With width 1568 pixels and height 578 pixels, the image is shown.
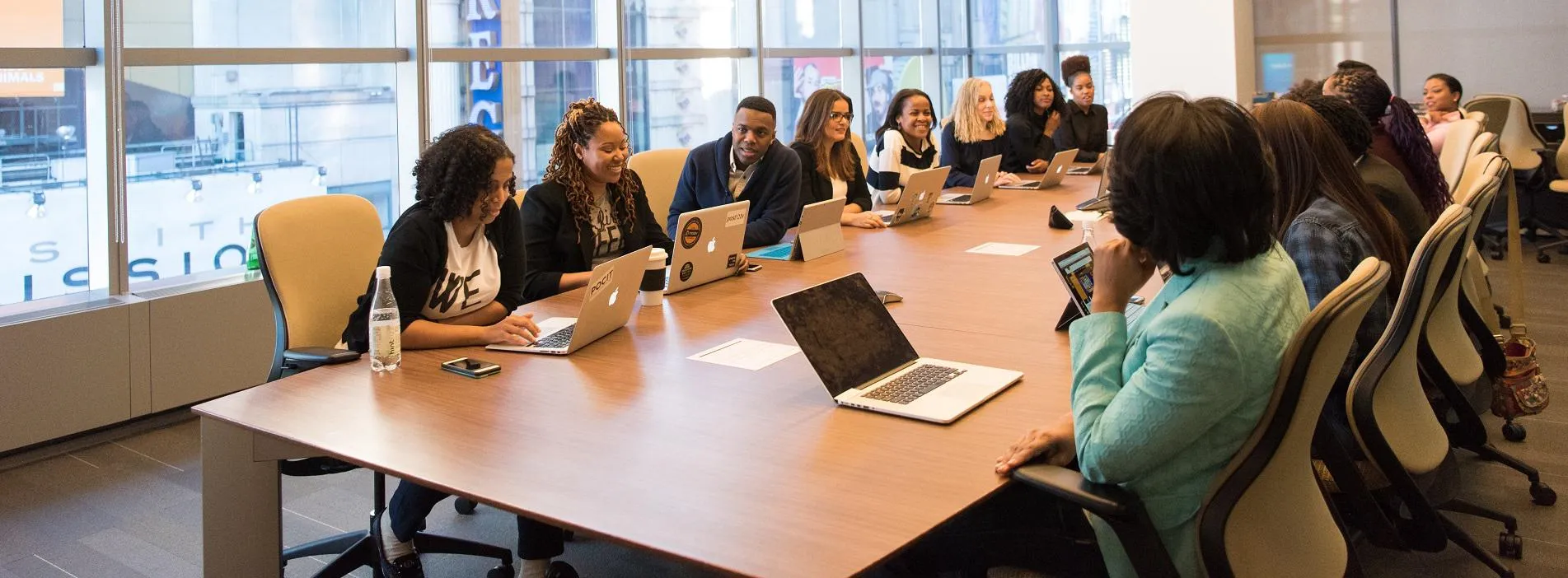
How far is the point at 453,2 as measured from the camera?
19.0 feet

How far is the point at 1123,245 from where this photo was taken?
6.25 feet

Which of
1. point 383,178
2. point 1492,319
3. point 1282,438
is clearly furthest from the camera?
point 383,178

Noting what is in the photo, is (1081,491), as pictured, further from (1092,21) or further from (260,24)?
→ (1092,21)

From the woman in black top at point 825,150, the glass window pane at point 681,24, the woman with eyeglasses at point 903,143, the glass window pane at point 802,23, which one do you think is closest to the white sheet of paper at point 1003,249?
the woman in black top at point 825,150

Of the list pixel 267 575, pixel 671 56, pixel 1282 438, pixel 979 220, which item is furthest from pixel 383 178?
pixel 1282 438

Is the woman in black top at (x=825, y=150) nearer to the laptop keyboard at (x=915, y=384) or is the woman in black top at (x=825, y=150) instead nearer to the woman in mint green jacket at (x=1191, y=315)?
the laptop keyboard at (x=915, y=384)

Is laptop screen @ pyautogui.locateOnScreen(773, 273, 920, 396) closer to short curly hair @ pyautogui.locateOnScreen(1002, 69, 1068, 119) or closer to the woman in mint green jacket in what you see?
the woman in mint green jacket

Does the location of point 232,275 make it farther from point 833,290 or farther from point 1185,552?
point 1185,552

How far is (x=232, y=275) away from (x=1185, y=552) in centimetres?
418

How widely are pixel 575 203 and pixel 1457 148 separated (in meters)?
3.90

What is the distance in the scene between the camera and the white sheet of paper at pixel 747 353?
8.68 feet

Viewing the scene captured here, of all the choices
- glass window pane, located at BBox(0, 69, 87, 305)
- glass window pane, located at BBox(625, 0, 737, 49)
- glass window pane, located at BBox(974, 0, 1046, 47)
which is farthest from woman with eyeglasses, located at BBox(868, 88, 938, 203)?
glass window pane, located at BBox(974, 0, 1046, 47)

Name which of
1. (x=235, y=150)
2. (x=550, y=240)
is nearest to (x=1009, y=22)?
(x=235, y=150)

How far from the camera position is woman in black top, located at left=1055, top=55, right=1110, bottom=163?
727cm
